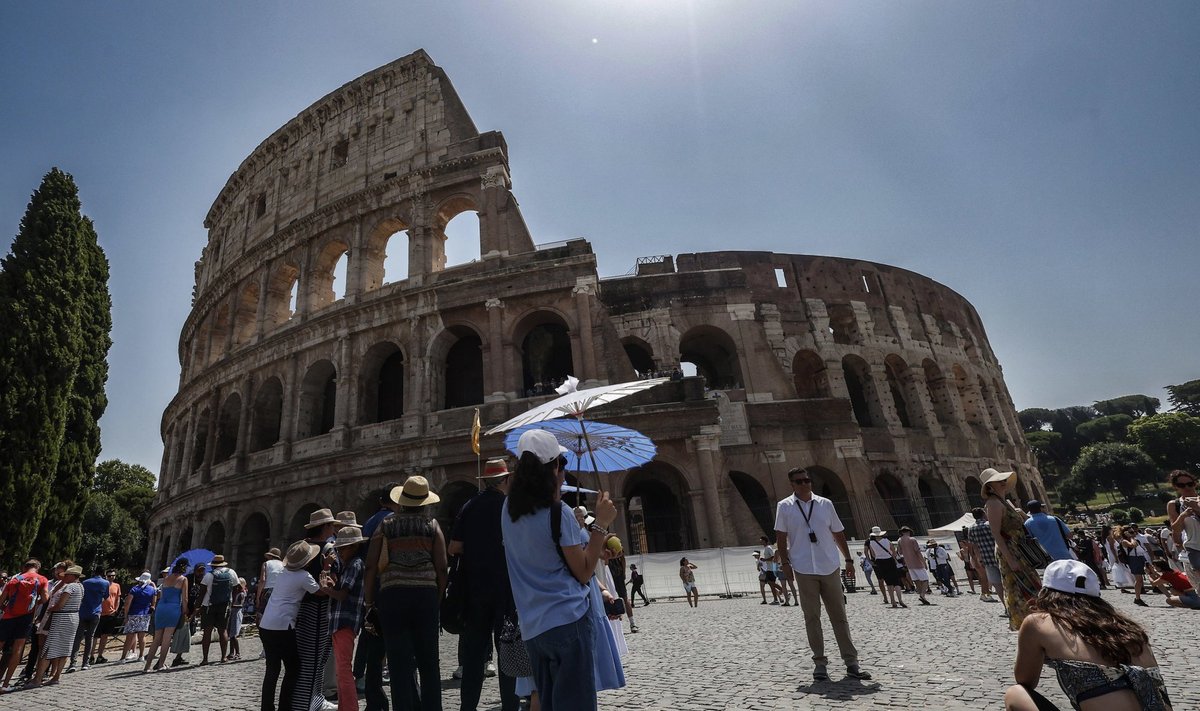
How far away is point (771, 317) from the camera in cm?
2052

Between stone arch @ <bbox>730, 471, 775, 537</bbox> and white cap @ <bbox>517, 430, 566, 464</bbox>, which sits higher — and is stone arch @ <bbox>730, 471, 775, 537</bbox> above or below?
above

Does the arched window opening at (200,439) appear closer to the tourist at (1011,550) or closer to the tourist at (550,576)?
the tourist at (550,576)

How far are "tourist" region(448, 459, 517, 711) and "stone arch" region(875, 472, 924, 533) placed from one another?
53.2ft

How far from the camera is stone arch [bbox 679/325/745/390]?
19125mm

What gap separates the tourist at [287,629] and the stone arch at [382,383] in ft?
44.1

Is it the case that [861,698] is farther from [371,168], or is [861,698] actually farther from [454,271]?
[371,168]

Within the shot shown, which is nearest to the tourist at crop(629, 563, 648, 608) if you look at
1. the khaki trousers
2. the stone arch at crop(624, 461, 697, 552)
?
the stone arch at crop(624, 461, 697, 552)

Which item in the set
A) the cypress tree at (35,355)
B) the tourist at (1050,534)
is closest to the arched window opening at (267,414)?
the cypress tree at (35,355)

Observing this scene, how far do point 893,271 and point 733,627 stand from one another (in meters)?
21.4

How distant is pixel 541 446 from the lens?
2385mm

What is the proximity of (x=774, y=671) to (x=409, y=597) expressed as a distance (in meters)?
3.10

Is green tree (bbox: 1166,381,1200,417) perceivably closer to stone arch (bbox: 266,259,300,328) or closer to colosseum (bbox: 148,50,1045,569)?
colosseum (bbox: 148,50,1045,569)

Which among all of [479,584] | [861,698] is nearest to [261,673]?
[479,584]

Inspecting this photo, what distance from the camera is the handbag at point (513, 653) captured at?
3146 millimetres
